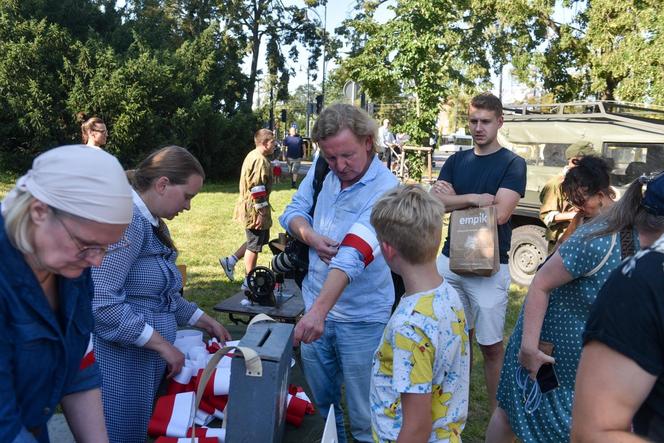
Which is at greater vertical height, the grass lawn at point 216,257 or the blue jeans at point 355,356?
the blue jeans at point 355,356

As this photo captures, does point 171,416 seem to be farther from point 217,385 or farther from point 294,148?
point 294,148

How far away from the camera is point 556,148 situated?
711 cm

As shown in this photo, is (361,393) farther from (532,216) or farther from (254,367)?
(532,216)

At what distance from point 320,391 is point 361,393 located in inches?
9.5

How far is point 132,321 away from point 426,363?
106 cm

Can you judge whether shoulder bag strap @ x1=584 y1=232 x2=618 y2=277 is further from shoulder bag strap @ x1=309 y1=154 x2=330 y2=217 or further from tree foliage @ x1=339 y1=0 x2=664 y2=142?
tree foliage @ x1=339 y1=0 x2=664 y2=142

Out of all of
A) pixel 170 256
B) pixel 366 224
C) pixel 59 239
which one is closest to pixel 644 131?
pixel 366 224

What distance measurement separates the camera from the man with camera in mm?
2266

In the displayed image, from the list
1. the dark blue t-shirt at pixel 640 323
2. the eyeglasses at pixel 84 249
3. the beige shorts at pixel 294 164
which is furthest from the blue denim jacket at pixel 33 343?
the beige shorts at pixel 294 164

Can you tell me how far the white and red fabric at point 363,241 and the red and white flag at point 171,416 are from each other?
2.79 ft

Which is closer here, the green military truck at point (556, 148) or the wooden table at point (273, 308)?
the wooden table at point (273, 308)

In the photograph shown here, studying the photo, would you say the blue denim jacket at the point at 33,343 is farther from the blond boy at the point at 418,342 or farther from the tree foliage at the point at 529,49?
the tree foliage at the point at 529,49

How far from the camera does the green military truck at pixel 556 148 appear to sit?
6.31m

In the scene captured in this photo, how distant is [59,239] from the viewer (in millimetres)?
1146
